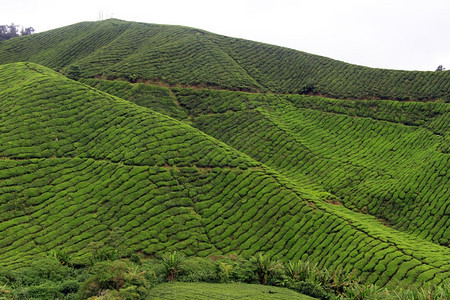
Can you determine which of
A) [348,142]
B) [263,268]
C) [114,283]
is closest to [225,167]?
[263,268]

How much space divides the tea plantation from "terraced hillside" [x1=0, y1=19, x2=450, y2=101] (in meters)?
0.44

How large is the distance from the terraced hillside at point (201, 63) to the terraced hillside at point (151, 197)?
57.3 feet

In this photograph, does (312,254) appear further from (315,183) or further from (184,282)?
(315,183)

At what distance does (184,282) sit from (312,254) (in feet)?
31.5

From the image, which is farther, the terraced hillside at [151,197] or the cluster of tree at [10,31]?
the cluster of tree at [10,31]

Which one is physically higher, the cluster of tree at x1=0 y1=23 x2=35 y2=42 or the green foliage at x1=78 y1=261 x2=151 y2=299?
the cluster of tree at x1=0 y1=23 x2=35 y2=42

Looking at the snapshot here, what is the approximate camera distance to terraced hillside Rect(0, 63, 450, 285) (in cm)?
2164

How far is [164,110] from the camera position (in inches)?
1820

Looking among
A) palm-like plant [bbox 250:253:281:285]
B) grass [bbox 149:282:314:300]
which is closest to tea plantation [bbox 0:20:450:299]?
grass [bbox 149:282:314:300]

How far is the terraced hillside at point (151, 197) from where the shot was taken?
2164 centimetres

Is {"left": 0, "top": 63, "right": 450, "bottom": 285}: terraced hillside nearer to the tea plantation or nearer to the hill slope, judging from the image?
the tea plantation

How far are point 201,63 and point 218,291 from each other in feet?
156

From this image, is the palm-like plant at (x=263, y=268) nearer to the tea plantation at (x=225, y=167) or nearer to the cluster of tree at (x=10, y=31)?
the tea plantation at (x=225, y=167)

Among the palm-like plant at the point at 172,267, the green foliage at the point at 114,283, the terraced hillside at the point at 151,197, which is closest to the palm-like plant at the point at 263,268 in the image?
the palm-like plant at the point at 172,267
